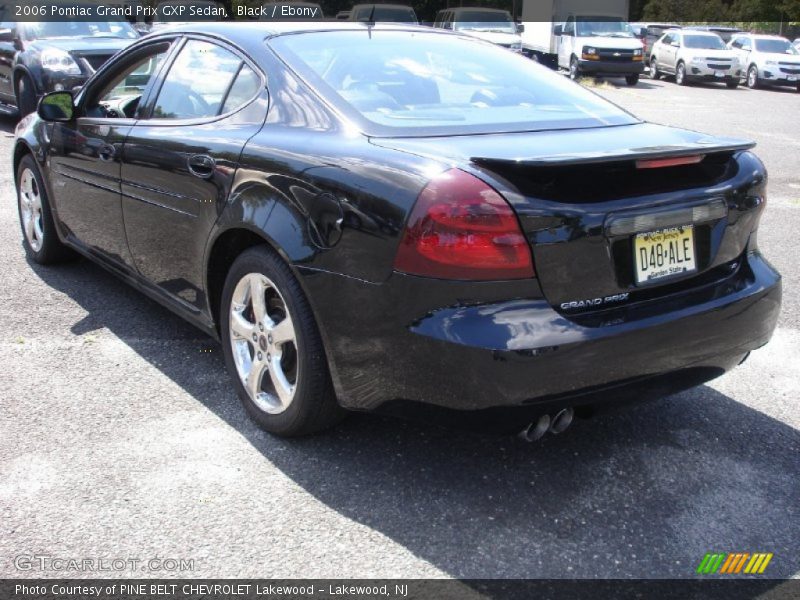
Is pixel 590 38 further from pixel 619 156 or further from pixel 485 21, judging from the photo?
pixel 619 156

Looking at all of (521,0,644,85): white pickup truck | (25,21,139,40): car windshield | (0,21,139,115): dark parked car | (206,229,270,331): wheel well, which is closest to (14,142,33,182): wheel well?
(206,229,270,331): wheel well

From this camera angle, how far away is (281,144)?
3.14 m

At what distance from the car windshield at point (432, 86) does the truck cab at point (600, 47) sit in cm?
2072

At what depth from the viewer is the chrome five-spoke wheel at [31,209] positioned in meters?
5.40

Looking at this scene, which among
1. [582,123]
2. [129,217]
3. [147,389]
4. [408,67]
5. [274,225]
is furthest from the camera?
[129,217]

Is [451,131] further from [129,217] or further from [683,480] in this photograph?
[129,217]

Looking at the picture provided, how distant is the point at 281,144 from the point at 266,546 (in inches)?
57.1

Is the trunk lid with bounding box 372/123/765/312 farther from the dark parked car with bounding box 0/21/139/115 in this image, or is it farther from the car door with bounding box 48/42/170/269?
the dark parked car with bounding box 0/21/139/115

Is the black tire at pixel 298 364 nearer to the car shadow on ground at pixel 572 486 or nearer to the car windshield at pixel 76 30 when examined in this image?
the car shadow on ground at pixel 572 486

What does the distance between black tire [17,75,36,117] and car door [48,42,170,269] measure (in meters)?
6.62

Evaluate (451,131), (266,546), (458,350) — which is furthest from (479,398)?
(451,131)

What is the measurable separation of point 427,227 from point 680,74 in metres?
25.5

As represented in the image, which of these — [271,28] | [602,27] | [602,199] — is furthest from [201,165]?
[602,27]

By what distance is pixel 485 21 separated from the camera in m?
23.7
